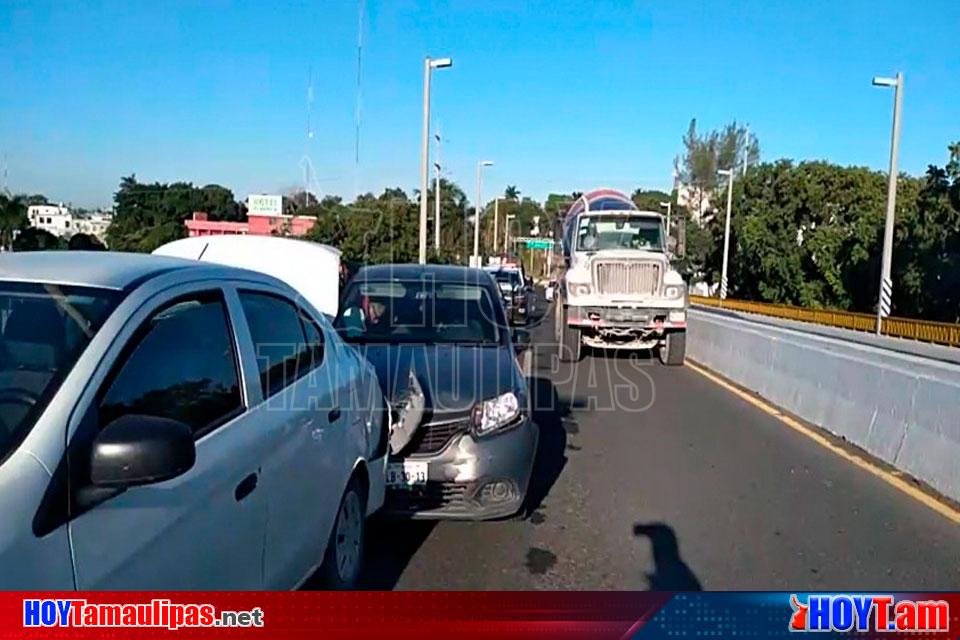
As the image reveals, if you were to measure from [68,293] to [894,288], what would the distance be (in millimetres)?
40729

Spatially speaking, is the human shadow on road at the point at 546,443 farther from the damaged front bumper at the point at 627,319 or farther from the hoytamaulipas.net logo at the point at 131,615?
the hoytamaulipas.net logo at the point at 131,615

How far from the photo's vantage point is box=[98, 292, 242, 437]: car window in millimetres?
2611

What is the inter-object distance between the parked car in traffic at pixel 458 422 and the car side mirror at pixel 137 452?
2.74m

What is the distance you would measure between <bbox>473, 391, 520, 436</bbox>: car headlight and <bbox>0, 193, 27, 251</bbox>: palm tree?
11.2 metres

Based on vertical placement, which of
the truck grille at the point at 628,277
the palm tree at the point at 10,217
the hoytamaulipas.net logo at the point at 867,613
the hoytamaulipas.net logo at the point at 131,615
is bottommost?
the hoytamaulipas.net logo at the point at 867,613

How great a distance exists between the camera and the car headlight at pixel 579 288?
1552 centimetres

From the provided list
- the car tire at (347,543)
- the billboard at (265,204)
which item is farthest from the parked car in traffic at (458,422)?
the billboard at (265,204)

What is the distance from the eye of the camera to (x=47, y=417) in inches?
87.8

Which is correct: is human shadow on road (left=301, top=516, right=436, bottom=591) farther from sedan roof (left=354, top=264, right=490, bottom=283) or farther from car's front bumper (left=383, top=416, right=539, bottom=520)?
sedan roof (left=354, top=264, right=490, bottom=283)

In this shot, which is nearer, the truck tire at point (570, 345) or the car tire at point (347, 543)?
the car tire at point (347, 543)

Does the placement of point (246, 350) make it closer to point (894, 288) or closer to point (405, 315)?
point (405, 315)

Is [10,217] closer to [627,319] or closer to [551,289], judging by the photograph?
[627,319]

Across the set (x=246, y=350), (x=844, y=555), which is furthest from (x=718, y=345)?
(x=246, y=350)

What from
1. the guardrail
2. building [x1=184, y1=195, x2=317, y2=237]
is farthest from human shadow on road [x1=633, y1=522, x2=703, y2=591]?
building [x1=184, y1=195, x2=317, y2=237]
